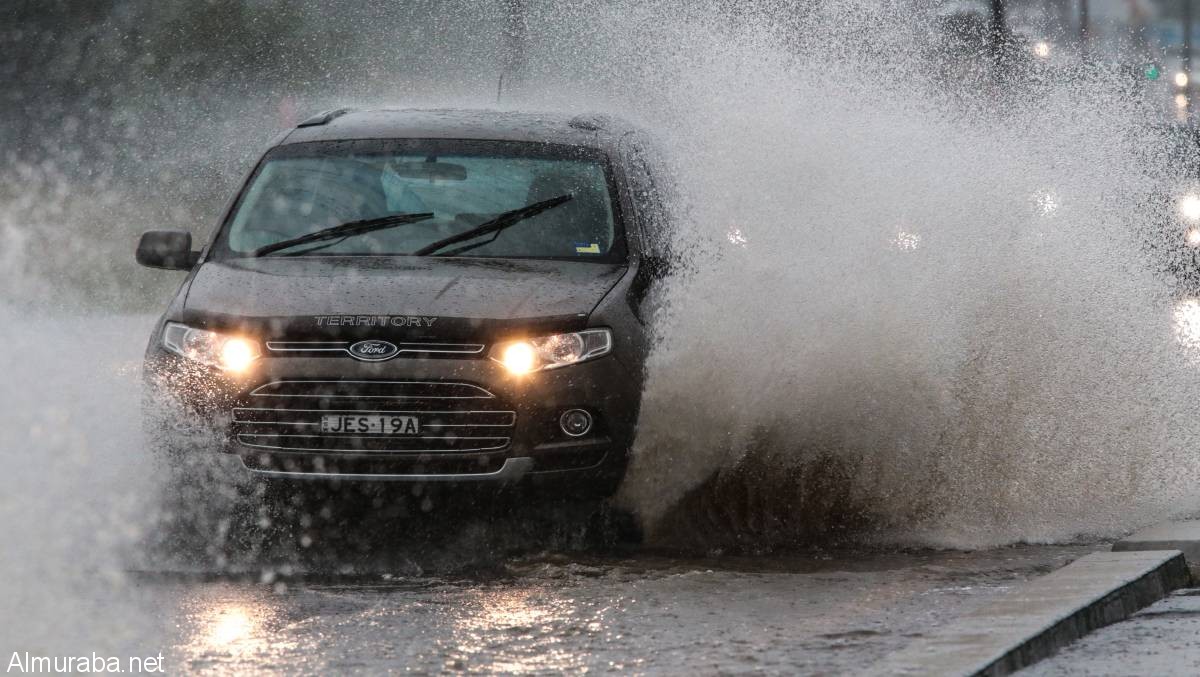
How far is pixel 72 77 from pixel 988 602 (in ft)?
114

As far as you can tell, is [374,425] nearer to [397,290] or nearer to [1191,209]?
[397,290]

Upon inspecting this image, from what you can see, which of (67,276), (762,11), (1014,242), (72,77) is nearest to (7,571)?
(1014,242)

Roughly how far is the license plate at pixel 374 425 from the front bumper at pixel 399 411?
0.09 ft

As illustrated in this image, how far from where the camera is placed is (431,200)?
29.1 feet

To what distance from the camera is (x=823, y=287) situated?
30.6ft

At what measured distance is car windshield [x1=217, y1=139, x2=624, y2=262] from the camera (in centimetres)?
856

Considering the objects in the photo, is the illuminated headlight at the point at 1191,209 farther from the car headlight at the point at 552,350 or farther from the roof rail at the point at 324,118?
the car headlight at the point at 552,350

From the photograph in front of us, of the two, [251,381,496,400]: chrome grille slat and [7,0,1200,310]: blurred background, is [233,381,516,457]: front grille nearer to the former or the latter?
[251,381,496,400]: chrome grille slat

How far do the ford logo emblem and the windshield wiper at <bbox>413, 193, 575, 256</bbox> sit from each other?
2.90 feet

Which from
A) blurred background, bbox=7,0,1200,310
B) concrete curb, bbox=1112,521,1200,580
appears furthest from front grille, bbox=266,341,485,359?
blurred background, bbox=7,0,1200,310

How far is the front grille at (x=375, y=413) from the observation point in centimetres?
754

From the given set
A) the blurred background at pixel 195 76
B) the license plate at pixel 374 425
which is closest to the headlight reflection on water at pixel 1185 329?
the license plate at pixel 374 425

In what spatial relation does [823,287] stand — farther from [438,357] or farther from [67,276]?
[67,276]

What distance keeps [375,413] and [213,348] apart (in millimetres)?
674
